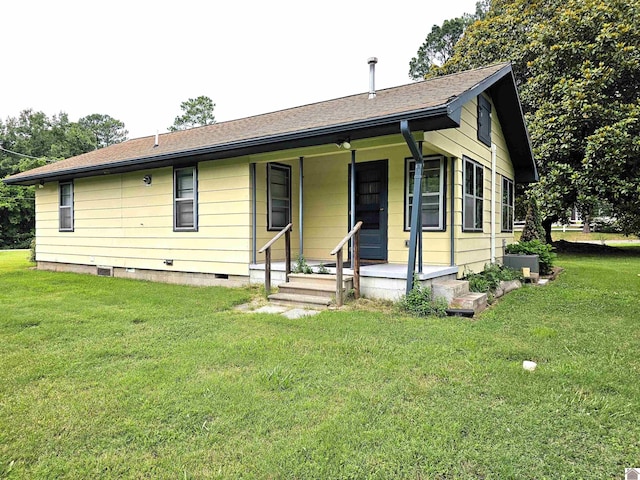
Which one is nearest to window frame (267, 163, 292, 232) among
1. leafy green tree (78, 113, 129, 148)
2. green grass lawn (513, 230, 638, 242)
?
green grass lawn (513, 230, 638, 242)

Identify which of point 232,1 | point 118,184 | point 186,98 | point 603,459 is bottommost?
point 603,459

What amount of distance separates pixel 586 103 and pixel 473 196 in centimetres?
817

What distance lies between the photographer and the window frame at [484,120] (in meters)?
7.30

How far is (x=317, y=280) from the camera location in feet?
19.0

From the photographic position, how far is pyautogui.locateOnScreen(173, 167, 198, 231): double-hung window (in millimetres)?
7496

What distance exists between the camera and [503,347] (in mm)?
3533

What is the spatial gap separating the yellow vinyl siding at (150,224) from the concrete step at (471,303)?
345 cm

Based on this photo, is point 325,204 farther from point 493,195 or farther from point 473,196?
point 493,195

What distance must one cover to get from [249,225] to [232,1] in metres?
8.44

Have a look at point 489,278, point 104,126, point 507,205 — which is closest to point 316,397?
point 489,278

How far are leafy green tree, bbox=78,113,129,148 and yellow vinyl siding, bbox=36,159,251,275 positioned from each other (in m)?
39.2

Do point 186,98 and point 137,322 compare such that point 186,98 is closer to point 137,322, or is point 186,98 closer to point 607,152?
point 607,152

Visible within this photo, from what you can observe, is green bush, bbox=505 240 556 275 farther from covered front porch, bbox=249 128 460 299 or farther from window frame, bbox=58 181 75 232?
window frame, bbox=58 181 75 232

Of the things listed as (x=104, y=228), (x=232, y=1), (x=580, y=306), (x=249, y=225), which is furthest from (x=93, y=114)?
(x=580, y=306)
